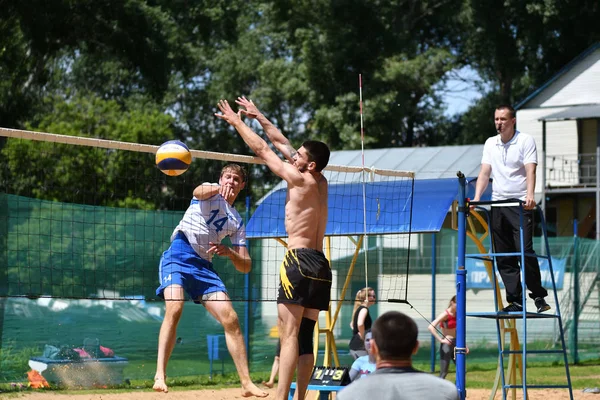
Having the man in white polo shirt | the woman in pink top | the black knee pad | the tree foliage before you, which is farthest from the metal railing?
the black knee pad

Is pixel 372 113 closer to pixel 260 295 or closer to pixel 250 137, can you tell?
pixel 260 295

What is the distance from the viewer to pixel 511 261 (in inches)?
347

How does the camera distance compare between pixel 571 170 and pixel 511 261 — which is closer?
pixel 511 261

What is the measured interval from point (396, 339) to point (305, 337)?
3740 mm

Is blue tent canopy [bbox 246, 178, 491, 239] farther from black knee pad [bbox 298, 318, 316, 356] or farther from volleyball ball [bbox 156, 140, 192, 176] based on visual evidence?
volleyball ball [bbox 156, 140, 192, 176]

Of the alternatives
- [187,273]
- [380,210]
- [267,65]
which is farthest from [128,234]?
[267,65]

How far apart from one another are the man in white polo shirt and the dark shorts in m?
1.91

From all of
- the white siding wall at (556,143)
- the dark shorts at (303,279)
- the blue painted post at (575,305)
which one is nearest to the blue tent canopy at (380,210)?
the dark shorts at (303,279)

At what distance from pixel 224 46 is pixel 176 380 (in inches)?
1248

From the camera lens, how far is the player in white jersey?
8273 millimetres

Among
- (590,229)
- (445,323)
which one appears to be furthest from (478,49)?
(445,323)

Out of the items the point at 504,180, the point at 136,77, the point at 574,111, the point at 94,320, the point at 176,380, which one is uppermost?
the point at 136,77

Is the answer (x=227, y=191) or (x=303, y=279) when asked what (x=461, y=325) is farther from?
(x=227, y=191)

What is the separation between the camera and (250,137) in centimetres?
760
